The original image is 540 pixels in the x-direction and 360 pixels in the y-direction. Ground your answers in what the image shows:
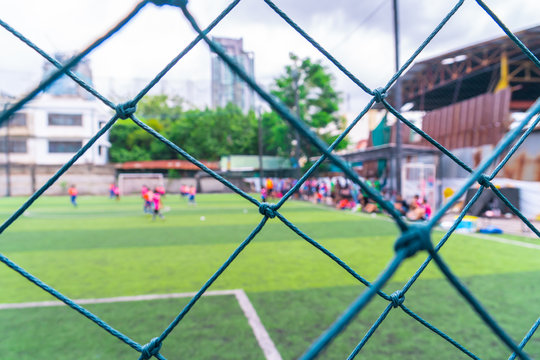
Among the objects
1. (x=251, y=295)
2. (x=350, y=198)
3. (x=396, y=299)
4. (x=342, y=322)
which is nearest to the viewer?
(x=342, y=322)

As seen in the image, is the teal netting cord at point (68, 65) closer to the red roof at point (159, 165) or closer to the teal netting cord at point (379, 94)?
the teal netting cord at point (379, 94)

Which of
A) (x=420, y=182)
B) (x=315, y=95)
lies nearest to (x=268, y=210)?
(x=420, y=182)

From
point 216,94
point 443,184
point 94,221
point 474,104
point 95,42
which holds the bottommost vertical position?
point 94,221

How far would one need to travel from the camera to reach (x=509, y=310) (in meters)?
3.81

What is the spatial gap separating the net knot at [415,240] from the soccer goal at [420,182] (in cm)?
1250

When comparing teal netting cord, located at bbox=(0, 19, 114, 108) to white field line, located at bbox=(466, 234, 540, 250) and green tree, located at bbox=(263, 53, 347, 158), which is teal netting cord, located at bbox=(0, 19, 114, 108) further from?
green tree, located at bbox=(263, 53, 347, 158)

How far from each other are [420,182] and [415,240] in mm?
12990

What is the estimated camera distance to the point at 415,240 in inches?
21.3

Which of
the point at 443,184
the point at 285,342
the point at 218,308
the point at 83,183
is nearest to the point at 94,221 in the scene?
the point at 218,308

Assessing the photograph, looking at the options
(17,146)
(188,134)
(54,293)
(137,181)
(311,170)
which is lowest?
(137,181)

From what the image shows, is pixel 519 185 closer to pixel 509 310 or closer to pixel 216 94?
pixel 509 310

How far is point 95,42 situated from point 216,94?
124 ft

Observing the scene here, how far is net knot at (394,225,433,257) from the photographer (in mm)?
538

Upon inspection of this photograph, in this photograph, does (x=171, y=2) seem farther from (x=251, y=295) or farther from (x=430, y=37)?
(x=251, y=295)
